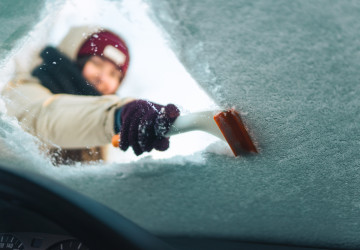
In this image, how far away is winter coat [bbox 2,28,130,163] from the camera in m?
0.59

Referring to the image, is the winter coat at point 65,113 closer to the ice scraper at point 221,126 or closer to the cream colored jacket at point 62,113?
the cream colored jacket at point 62,113

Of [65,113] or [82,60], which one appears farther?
[65,113]

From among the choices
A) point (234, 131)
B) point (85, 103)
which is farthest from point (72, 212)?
point (234, 131)

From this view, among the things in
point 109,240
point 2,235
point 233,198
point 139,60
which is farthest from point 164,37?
point 2,235

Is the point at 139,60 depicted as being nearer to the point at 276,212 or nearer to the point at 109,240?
the point at 109,240

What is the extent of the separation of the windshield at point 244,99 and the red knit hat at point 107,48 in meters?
0.01

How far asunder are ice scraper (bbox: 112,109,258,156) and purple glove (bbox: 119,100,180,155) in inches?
0.7

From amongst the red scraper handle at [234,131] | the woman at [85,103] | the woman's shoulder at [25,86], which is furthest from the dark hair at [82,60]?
the red scraper handle at [234,131]

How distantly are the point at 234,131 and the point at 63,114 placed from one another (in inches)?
12.8

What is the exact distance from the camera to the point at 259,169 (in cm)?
70

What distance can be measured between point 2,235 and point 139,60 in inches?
26.1

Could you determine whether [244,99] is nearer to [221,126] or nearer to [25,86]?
[221,126]

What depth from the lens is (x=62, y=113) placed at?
2.14 feet

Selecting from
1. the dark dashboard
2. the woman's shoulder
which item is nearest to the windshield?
the woman's shoulder
